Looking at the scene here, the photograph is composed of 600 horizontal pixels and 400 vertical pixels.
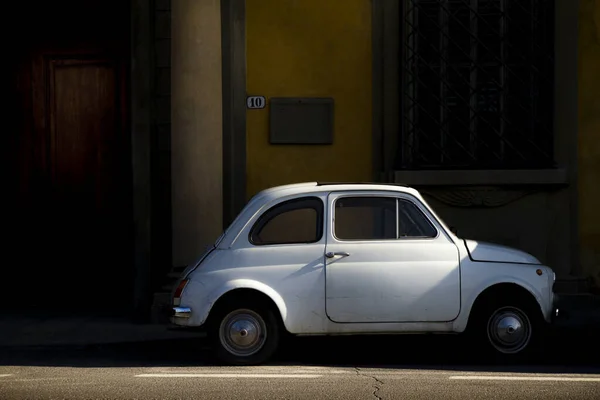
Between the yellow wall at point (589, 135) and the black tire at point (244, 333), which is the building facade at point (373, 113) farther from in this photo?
the black tire at point (244, 333)

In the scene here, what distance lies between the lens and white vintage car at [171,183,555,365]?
9.89m

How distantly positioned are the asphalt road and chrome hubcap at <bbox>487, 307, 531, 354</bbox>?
190 millimetres

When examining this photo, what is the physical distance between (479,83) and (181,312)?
5.38 meters

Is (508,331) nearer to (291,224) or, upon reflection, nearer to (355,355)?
(355,355)

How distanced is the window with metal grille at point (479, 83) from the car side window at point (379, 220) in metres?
3.51

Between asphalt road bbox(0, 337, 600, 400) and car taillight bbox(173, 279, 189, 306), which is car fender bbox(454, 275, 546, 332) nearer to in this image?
asphalt road bbox(0, 337, 600, 400)

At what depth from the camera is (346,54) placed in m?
13.8

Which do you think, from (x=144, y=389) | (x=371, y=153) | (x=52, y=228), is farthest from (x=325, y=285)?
(x=52, y=228)

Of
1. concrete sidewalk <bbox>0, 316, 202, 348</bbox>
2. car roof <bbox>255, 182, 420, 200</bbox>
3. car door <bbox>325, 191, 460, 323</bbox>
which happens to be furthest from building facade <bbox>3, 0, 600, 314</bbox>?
car door <bbox>325, 191, 460, 323</bbox>

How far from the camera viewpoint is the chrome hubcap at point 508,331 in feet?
32.7

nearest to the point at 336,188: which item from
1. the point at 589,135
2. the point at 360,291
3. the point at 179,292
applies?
the point at 360,291

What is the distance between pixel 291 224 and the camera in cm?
1015

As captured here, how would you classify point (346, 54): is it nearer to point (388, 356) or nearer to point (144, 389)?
point (388, 356)

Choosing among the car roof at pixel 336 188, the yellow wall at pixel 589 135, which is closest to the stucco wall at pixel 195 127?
the car roof at pixel 336 188
